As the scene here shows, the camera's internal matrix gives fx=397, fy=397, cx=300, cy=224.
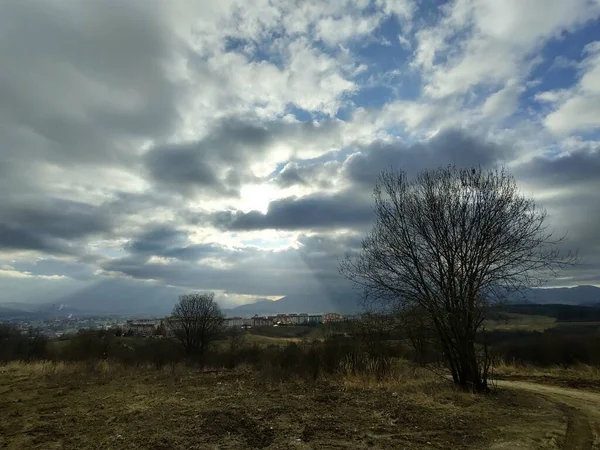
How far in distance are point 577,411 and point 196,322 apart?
155 feet

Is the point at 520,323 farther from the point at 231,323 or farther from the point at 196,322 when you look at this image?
the point at 231,323

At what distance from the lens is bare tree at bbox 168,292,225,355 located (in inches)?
1960

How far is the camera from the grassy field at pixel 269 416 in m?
7.42

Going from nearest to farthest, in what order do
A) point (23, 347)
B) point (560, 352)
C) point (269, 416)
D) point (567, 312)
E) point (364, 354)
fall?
point (269, 416), point (364, 354), point (560, 352), point (23, 347), point (567, 312)

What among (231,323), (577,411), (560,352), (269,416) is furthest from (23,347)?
(231,323)

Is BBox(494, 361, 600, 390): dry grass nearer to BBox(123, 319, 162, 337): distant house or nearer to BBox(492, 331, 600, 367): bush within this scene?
BBox(492, 331, 600, 367): bush

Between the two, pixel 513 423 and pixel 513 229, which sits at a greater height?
pixel 513 229

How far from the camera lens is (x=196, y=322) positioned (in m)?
52.1

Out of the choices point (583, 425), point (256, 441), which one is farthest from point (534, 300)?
point (256, 441)

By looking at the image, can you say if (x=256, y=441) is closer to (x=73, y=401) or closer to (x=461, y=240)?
(x=73, y=401)

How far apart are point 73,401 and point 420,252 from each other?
12.3 metres

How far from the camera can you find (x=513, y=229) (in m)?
13.5

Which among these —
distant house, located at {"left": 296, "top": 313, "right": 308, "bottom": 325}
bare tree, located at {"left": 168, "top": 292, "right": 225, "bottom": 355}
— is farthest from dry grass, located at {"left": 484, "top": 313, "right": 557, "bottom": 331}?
distant house, located at {"left": 296, "top": 313, "right": 308, "bottom": 325}

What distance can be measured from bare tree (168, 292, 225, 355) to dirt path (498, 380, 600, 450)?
128ft
